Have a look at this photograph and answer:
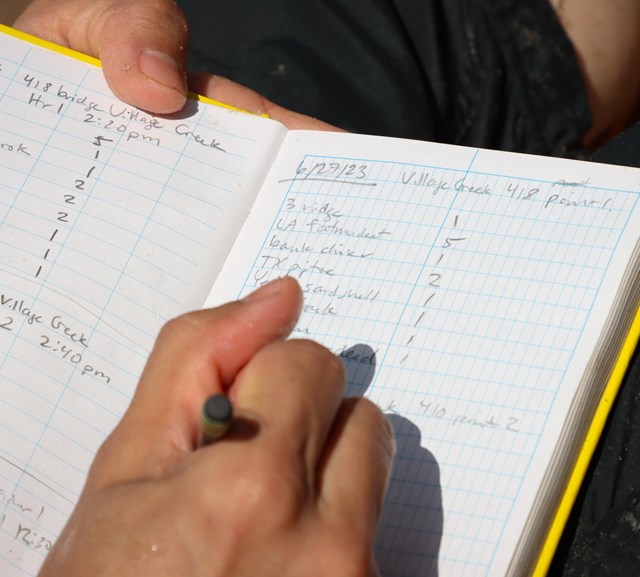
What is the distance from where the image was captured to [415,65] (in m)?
1.14

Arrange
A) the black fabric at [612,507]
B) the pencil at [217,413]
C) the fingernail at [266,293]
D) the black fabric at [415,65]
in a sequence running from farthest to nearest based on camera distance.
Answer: the black fabric at [415,65]
the black fabric at [612,507]
the fingernail at [266,293]
the pencil at [217,413]

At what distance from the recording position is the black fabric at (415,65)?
1.12 meters

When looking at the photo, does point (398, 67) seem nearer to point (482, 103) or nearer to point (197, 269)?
point (482, 103)

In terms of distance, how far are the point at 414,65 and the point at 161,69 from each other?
1.34 ft

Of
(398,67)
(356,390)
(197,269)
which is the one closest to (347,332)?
(356,390)

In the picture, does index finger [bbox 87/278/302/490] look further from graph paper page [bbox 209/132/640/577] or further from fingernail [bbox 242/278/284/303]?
graph paper page [bbox 209/132/640/577]

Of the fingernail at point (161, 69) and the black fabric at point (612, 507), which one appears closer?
the black fabric at point (612, 507)

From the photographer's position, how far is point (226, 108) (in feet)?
2.85

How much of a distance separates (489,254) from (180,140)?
0.34 metres

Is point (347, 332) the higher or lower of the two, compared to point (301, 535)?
higher

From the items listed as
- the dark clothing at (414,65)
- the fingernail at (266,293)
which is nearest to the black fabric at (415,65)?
the dark clothing at (414,65)

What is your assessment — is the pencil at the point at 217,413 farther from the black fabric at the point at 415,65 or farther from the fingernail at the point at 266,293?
the black fabric at the point at 415,65

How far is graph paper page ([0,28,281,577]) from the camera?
0.74m

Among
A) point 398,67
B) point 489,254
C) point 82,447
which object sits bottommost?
point 82,447
